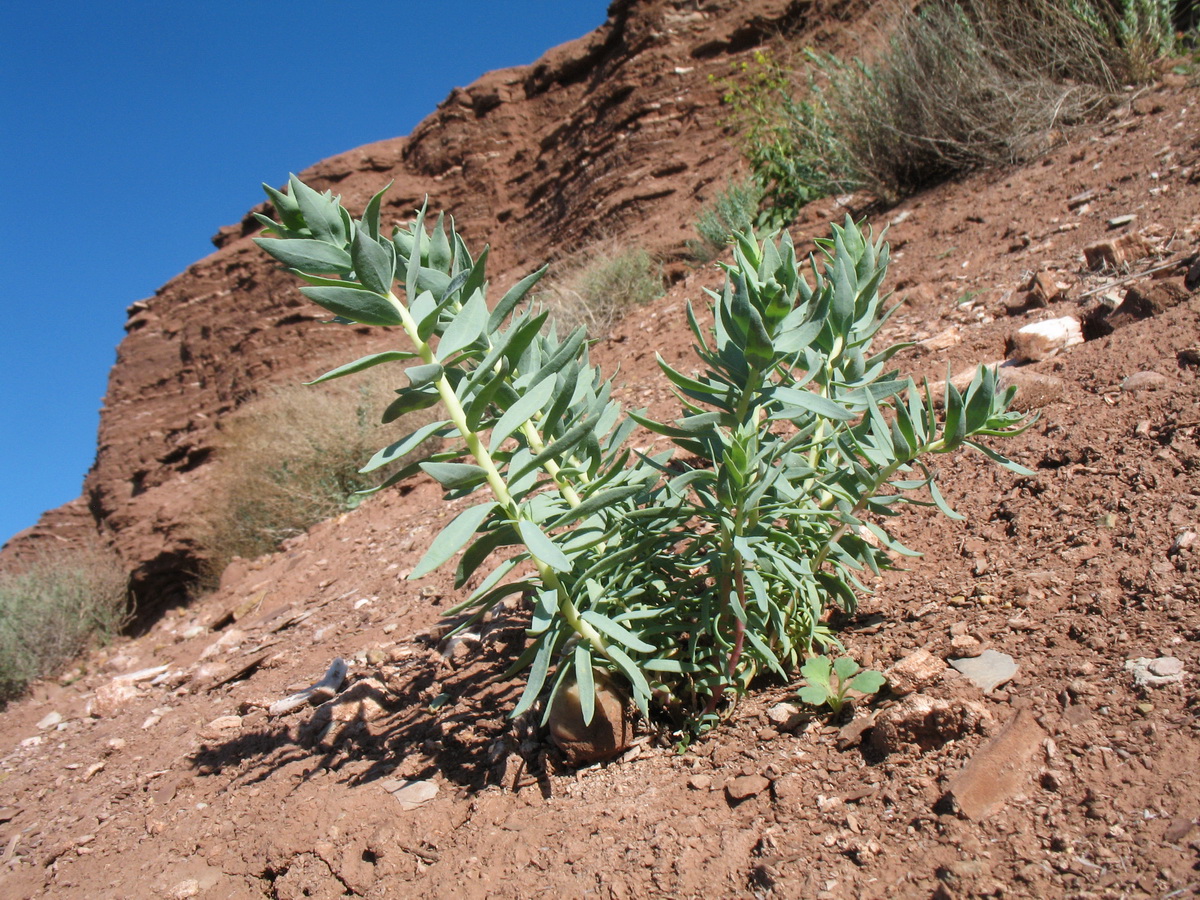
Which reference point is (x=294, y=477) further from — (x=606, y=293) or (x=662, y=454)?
(x=662, y=454)

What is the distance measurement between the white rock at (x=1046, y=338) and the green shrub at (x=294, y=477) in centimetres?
515

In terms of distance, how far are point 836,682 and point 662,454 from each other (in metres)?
0.56

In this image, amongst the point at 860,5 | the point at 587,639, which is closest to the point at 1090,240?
the point at 587,639

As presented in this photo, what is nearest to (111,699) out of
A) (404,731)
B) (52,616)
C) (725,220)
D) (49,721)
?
(49,721)

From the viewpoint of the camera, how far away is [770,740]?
58.9 inches

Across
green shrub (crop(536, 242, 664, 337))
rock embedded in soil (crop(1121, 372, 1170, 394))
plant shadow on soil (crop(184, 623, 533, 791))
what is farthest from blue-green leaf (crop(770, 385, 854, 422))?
green shrub (crop(536, 242, 664, 337))

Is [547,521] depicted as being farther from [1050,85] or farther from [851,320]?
[1050,85]

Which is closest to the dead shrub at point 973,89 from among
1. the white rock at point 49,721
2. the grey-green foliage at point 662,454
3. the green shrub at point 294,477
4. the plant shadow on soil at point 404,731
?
the green shrub at point 294,477

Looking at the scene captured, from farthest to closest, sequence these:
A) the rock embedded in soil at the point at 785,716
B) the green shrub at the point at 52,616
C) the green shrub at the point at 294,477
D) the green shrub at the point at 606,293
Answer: the green shrub at the point at 294,477 → the green shrub at the point at 606,293 → the green shrub at the point at 52,616 → the rock embedded in soil at the point at 785,716

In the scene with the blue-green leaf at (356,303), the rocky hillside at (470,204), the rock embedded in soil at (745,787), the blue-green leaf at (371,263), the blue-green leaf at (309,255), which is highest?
the rocky hillside at (470,204)

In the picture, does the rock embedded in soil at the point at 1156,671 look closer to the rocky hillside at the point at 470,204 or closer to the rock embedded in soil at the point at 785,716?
the rock embedded in soil at the point at 785,716

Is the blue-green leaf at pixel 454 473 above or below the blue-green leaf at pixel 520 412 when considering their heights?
below

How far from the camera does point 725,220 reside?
7512 millimetres

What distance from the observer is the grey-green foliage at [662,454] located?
1269 mm
